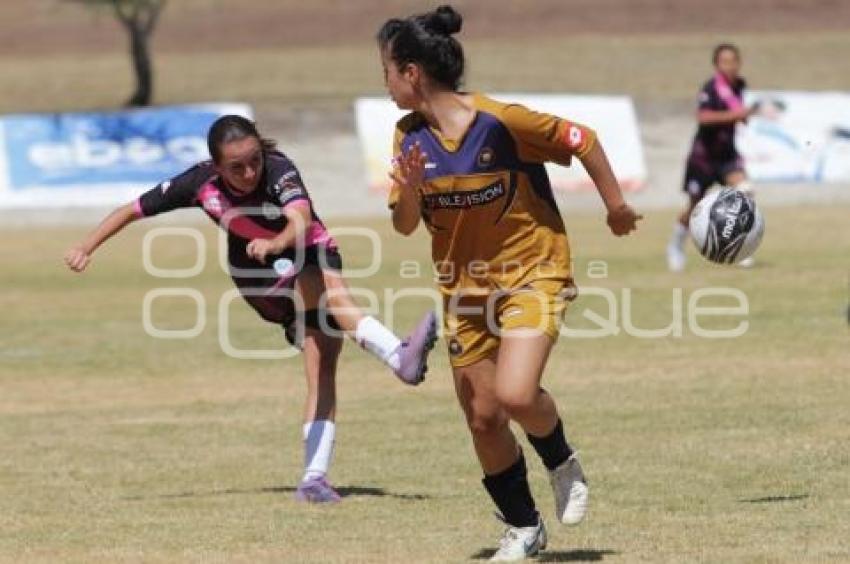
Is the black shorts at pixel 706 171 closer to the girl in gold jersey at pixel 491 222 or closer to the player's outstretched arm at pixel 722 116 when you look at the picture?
the player's outstretched arm at pixel 722 116

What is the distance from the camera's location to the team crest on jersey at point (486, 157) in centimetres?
747

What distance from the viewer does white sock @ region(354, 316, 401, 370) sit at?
906 cm

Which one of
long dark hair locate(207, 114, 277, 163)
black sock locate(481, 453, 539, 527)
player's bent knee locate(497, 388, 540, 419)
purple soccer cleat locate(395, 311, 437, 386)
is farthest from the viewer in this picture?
long dark hair locate(207, 114, 277, 163)

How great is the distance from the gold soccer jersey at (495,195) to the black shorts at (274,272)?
5.87 ft

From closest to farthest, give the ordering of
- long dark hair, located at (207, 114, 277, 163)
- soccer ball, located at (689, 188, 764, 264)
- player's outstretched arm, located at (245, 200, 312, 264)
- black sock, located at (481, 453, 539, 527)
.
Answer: black sock, located at (481, 453, 539, 527) → player's outstretched arm, located at (245, 200, 312, 264) → long dark hair, located at (207, 114, 277, 163) → soccer ball, located at (689, 188, 764, 264)

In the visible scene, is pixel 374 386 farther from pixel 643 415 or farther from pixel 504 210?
pixel 504 210

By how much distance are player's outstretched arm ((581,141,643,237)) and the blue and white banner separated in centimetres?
2074

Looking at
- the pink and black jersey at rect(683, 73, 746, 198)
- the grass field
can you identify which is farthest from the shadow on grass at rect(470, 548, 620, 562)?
the pink and black jersey at rect(683, 73, 746, 198)

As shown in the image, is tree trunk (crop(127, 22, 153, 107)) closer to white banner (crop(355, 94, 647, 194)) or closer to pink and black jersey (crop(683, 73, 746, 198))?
white banner (crop(355, 94, 647, 194))

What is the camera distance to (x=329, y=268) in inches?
369

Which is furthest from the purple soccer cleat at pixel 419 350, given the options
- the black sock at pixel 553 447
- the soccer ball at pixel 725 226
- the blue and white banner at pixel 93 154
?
the blue and white banner at pixel 93 154

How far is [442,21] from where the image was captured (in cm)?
744

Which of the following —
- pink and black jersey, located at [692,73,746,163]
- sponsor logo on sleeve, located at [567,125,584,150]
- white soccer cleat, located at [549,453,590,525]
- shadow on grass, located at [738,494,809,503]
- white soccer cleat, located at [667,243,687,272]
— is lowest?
white soccer cleat, located at [667,243,687,272]

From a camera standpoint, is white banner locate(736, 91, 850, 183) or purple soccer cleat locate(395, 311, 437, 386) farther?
white banner locate(736, 91, 850, 183)
